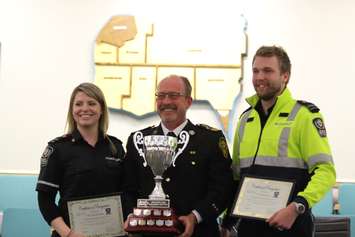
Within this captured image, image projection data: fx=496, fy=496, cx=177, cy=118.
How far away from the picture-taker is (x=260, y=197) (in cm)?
238

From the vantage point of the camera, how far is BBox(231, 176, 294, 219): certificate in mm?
2326

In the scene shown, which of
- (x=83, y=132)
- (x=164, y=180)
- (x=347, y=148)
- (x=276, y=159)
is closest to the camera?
(x=276, y=159)

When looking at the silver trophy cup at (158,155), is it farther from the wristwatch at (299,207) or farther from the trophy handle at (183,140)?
the wristwatch at (299,207)

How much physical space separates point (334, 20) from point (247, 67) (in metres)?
1.11

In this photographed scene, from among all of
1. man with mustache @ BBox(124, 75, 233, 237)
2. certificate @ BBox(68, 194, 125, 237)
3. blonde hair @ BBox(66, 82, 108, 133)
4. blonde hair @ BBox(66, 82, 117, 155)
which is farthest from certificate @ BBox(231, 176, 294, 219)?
blonde hair @ BBox(66, 82, 108, 133)

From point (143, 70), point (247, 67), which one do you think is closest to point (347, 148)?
point (247, 67)

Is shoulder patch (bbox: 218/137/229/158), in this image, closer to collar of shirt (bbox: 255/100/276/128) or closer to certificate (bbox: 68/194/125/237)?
collar of shirt (bbox: 255/100/276/128)

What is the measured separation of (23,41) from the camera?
18.3ft

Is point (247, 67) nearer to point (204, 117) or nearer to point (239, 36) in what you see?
point (239, 36)

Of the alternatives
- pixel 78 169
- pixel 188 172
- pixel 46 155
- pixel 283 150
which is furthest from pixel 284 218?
pixel 46 155

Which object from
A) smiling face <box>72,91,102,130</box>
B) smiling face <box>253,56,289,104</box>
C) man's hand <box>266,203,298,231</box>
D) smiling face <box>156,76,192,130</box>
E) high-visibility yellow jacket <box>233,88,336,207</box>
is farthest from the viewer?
smiling face <box>72,91,102,130</box>

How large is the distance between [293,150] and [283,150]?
5 centimetres

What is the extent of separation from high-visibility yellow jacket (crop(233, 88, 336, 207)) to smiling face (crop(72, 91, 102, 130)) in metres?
0.84

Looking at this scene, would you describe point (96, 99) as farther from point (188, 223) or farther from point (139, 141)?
point (188, 223)
